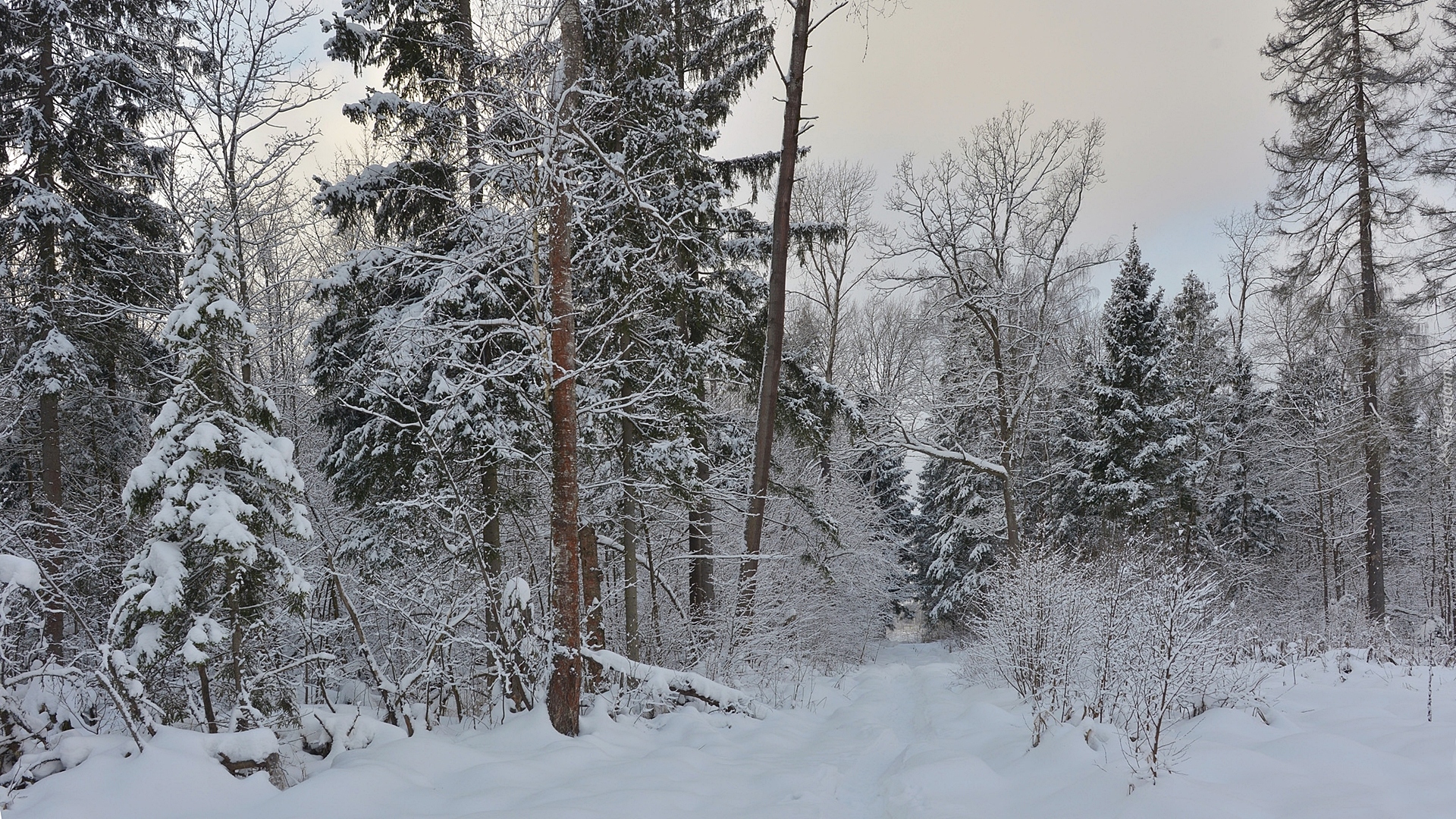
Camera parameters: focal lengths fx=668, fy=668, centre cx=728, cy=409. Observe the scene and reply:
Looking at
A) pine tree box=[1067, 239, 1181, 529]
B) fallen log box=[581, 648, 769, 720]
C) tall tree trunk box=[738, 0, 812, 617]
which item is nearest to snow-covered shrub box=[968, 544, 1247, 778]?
fallen log box=[581, 648, 769, 720]

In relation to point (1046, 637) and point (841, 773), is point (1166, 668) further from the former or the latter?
point (1046, 637)

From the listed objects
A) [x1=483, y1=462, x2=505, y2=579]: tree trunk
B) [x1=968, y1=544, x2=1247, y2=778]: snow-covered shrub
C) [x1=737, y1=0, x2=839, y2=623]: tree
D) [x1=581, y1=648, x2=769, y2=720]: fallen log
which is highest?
[x1=737, y1=0, x2=839, y2=623]: tree

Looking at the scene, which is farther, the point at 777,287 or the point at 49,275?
the point at 49,275

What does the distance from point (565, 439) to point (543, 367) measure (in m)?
0.71

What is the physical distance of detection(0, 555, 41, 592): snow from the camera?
4031mm

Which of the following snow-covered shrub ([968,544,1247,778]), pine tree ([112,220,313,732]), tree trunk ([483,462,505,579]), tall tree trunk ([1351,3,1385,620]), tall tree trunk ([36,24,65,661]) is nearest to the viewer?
snow-covered shrub ([968,544,1247,778])

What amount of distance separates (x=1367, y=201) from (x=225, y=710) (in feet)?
73.7

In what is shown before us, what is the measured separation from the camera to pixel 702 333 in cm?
1139

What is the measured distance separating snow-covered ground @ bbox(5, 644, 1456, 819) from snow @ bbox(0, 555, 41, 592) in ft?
3.70

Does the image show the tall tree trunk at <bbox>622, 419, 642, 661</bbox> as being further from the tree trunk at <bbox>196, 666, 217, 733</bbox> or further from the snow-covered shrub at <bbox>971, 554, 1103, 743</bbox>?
the tree trunk at <bbox>196, 666, 217, 733</bbox>

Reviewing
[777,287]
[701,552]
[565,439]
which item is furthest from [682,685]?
[777,287]

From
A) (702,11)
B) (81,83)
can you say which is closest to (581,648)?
(702,11)

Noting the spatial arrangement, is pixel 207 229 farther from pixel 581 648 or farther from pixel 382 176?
pixel 581 648

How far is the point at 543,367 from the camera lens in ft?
18.9
